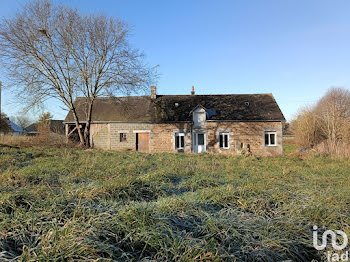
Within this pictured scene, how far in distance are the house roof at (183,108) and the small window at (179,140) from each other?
1430 millimetres

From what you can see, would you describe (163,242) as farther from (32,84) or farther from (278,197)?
(32,84)

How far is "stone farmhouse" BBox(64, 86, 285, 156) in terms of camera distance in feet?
61.1

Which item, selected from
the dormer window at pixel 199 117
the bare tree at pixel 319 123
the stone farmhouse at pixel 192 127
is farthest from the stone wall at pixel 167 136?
the bare tree at pixel 319 123

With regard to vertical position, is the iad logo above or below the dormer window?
below

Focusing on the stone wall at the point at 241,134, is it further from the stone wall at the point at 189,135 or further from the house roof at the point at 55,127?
the house roof at the point at 55,127

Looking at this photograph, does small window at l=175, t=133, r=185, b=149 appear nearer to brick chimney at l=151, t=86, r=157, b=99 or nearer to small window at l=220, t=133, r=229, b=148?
small window at l=220, t=133, r=229, b=148

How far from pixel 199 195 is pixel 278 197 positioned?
1.36m

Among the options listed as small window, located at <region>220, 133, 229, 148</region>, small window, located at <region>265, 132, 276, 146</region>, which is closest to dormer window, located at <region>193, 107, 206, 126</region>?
small window, located at <region>220, 133, 229, 148</region>

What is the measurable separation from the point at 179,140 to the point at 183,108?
337 cm

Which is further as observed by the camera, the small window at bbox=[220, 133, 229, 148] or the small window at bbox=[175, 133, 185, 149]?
the small window at bbox=[175, 133, 185, 149]

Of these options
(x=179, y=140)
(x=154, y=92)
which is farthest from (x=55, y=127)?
(x=179, y=140)

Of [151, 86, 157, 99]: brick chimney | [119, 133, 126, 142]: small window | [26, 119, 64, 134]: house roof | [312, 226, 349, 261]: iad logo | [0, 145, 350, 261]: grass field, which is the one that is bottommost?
[312, 226, 349, 261]: iad logo

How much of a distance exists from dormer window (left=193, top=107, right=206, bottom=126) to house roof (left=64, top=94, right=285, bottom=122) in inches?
15.3

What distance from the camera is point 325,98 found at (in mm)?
28797
